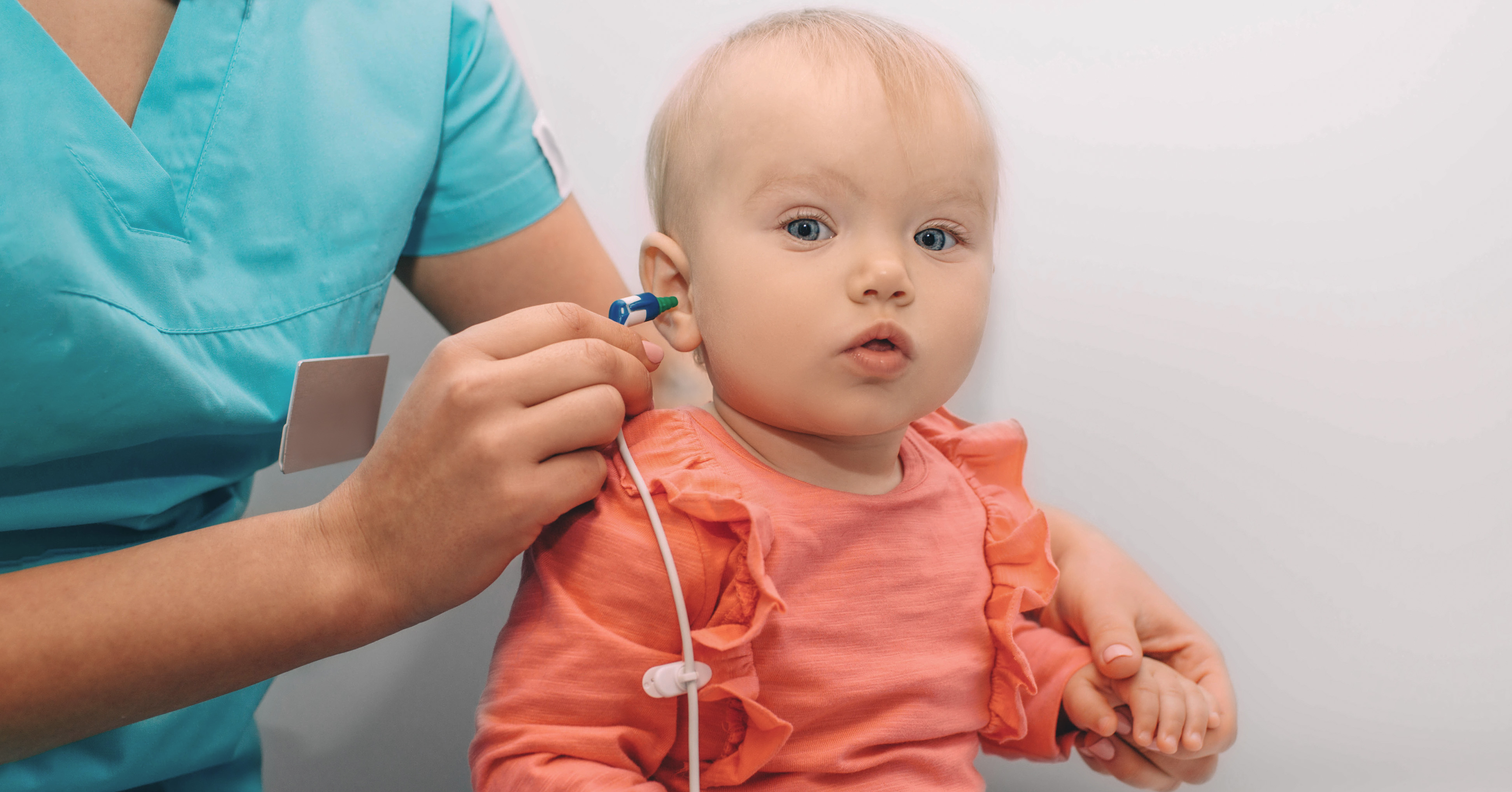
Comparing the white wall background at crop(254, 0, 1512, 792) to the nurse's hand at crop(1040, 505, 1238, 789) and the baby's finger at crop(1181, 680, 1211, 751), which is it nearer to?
the nurse's hand at crop(1040, 505, 1238, 789)

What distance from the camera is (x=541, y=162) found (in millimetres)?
1012

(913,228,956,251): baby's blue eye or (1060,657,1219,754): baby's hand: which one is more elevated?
(913,228,956,251): baby's blue eye

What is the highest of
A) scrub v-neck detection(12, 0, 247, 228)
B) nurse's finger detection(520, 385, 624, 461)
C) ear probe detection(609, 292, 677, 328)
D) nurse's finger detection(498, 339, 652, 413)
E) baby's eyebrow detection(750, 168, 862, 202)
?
baby's eyebrow detection(750, 168, 862, 202)

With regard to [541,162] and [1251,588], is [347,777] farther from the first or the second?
[1251,588]

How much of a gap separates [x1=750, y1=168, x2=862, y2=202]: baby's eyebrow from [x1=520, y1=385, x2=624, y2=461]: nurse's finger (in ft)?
A: 0.60

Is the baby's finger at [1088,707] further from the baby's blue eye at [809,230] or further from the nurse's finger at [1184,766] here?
the baby's blue eye at [809,230]

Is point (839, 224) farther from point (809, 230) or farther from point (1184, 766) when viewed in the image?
point (1184, 766)

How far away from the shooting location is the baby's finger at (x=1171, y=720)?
2.56 ft

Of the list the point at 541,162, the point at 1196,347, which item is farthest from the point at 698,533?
the point at 1196,347

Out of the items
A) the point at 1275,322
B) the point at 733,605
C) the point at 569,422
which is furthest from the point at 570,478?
the point at 1275,322

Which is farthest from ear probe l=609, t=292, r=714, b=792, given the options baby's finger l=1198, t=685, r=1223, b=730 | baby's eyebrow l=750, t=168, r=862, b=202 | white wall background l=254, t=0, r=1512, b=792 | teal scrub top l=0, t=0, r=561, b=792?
white wall background l=254, t=0, r=1512, b=792

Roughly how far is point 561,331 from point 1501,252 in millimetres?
1052

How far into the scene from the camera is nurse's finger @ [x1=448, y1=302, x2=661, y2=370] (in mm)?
639

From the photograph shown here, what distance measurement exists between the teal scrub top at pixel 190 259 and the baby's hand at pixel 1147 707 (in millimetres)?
701
